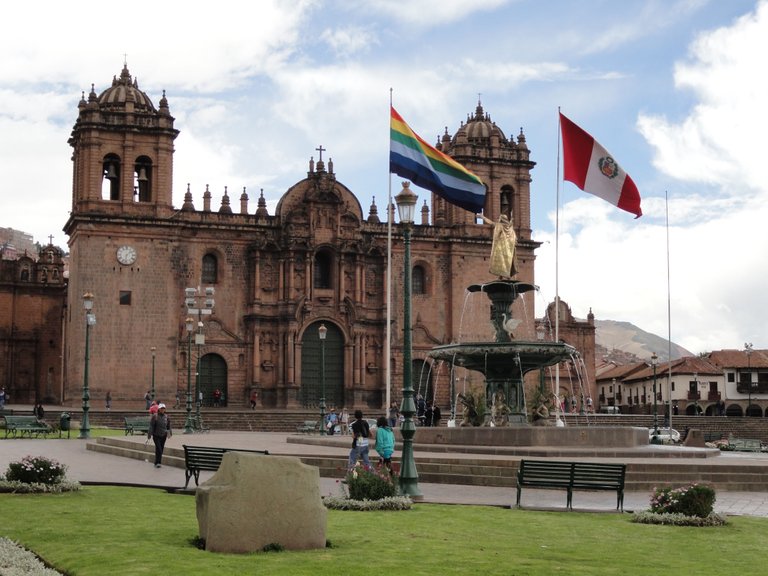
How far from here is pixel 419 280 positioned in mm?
58281

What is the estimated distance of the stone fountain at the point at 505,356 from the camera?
2609cm

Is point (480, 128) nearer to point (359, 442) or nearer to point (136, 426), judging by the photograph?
point (136, 426)

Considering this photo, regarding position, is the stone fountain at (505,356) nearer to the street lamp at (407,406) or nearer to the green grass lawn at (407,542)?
the street lamp at (407,406)

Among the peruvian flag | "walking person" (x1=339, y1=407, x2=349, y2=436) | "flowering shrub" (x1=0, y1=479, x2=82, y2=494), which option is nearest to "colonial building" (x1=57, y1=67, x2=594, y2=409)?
"walking person" (x1=339, y1=407, x2=349, y2=436)

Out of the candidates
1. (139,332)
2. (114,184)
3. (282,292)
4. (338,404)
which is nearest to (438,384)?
(338,404)

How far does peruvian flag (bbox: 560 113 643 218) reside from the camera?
31.2 meters

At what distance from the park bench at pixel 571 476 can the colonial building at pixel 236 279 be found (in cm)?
3540

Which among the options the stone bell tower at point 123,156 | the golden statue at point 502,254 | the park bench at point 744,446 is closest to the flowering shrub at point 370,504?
the golden statue at point 502,254

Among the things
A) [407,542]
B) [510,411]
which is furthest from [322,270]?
[407,542]

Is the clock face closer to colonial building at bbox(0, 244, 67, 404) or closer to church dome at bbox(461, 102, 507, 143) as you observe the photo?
colonial building at bbox(0, 244, 67, 404)

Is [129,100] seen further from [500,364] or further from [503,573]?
[503,573]

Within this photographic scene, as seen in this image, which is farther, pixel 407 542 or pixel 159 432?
pixel 159 432

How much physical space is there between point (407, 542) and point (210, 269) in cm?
4361

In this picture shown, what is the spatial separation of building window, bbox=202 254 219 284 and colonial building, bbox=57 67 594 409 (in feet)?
0.20
